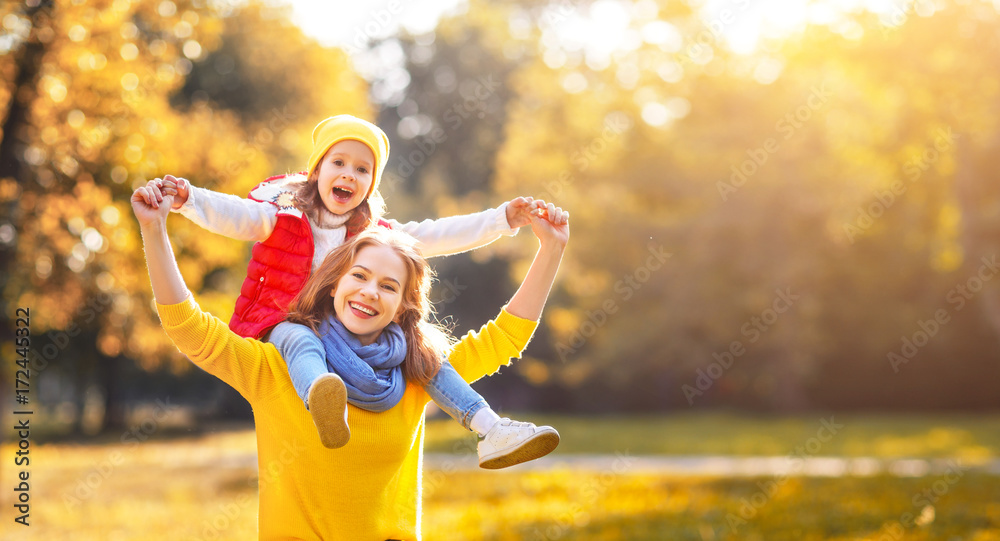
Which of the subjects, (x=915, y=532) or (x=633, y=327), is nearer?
(x=915, y=532)

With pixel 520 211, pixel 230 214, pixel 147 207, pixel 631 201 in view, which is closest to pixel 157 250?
pixel 147 207

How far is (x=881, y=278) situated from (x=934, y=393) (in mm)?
3863

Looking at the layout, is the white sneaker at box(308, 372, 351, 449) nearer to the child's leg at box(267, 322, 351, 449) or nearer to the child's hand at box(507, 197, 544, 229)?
the child's leg at box(267, 322, 351, 449)

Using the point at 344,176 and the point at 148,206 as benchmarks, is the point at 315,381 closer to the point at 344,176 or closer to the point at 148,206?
the point at 148,206

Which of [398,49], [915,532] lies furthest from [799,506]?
[398,49]

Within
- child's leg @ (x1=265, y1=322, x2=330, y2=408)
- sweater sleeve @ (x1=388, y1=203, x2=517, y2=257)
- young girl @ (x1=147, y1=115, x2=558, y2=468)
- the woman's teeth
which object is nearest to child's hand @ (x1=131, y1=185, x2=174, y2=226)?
young girl @ (x1=147, y1=115, x2=558, y2=468)

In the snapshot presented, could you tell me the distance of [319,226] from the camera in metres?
2.90

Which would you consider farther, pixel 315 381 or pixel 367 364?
pixel 367 364

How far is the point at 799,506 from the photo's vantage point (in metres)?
8.77

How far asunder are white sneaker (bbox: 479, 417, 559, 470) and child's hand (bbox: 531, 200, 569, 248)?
660 millimetres

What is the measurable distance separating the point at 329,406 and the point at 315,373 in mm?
155

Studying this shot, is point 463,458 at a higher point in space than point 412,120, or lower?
lower

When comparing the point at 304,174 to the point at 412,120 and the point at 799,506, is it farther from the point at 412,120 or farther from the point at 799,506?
the point at 412,120

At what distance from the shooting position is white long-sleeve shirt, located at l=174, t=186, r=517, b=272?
8.75 ft
